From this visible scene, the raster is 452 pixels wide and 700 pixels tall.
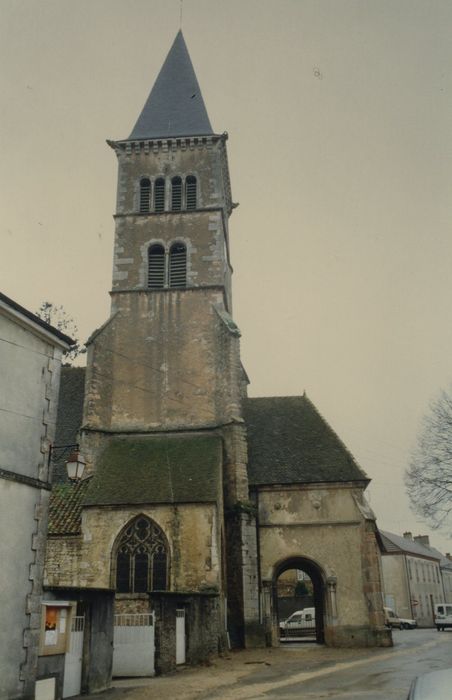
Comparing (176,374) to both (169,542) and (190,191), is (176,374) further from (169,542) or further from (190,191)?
(190,191)

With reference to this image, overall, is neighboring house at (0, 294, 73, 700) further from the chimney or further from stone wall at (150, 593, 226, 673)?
the chimney

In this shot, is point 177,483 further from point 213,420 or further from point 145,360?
point 145,360

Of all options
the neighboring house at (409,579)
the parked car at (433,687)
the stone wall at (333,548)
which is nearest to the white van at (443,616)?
the neighboring house at (409,579)

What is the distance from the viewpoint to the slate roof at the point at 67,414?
80.6ft

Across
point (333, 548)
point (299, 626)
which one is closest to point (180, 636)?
point (333, 548)

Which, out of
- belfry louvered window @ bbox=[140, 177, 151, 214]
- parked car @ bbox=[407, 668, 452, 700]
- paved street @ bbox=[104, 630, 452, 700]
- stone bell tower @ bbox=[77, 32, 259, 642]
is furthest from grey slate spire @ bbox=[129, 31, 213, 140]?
parked car @ bbox=[407, 668, 452, 700]

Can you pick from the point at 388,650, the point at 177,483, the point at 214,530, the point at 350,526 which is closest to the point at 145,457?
the point at 177,483

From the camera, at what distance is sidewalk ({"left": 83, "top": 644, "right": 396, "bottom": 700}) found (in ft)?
42.0

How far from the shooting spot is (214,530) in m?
21.3

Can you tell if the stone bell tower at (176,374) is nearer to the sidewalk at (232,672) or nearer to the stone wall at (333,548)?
the stone wall at (333,548)

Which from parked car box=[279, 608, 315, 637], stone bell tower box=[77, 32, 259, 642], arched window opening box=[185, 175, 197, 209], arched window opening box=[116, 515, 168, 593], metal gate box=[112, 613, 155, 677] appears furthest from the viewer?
parked car box=[279, 608, 315, 637]

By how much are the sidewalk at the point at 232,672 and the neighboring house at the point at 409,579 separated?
31186mm

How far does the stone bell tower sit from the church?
0.06 meters

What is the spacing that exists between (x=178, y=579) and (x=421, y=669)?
8.42 metres
